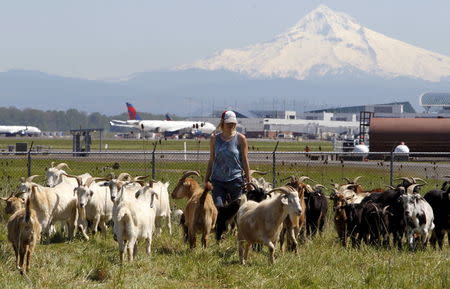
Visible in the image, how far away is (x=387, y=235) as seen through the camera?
51.4 feet

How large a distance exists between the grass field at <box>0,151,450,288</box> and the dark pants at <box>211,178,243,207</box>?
81 centimetres

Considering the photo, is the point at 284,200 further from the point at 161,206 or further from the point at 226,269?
the point at 161,206

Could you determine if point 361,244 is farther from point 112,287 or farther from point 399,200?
point 112,287

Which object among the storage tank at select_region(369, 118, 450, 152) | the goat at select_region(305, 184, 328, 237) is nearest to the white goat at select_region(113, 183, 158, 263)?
the goat at select_region(305, 184, 328, 237)

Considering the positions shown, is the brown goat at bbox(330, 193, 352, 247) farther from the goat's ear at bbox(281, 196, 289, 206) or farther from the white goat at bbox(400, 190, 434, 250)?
the goat's ear at bbox(281, 196, 289, 206)

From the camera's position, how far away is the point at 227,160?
14570mm

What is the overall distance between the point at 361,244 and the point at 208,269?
12.0 feet

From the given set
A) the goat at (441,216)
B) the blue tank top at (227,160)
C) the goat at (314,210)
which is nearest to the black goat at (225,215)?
the blue tank top at (227,160)

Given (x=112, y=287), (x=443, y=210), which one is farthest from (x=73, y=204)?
(x=443, y=210)

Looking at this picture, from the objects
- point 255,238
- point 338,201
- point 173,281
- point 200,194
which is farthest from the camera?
point 338,201

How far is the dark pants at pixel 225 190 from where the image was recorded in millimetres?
14812

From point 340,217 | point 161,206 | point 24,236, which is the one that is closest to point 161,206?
point 161,206

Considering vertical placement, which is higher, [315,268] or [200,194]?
[200,194]

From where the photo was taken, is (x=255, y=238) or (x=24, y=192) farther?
(x=24, y=192)
